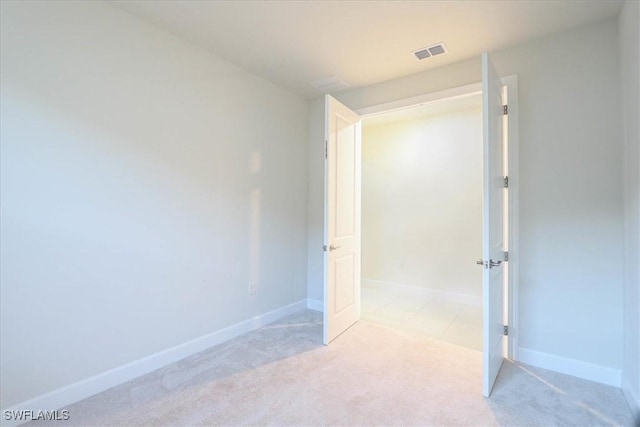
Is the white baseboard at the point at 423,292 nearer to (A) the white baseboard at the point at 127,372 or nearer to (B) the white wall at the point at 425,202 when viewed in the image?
(B) the white wall at the point at 425,202

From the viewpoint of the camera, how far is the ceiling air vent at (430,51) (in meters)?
2.43

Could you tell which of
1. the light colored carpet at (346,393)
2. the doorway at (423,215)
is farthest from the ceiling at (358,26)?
the light colored carpet at (346,393)

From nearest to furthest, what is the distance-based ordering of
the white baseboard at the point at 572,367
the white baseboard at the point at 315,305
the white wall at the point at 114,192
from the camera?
the white wall at the point at 114,192 → the white baseboard at the point at 572,367 → the white baseboard at the point at 315,305

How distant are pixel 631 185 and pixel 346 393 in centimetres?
228

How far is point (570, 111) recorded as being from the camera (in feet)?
7.27

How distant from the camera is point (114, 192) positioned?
202cm

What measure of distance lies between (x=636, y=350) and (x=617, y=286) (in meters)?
0.51

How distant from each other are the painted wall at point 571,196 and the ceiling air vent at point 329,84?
58.7 inches

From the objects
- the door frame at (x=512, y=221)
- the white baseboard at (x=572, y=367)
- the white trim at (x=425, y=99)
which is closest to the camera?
the white baseboard at (x=572, y=367)

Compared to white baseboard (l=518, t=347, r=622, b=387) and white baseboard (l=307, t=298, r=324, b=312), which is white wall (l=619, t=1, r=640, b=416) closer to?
white baseboard (l=518, t=347, r=622, b=387)

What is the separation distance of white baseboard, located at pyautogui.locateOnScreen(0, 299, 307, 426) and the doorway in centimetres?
149

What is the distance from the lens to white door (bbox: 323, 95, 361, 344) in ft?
8.90

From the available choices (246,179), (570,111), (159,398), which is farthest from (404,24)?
(159,398)

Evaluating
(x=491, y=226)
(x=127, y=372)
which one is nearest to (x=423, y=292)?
(x=491, y=226)
